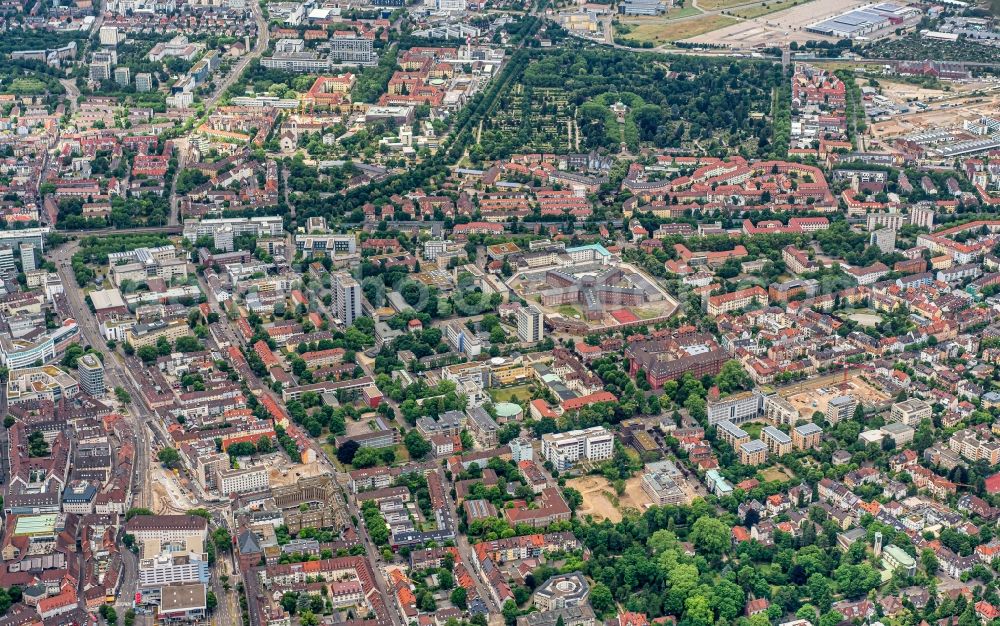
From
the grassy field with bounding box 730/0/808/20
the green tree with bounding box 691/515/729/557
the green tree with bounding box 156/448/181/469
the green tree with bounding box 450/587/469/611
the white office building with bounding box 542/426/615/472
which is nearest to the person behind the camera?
the green tree with bounding box 450/587/469/611

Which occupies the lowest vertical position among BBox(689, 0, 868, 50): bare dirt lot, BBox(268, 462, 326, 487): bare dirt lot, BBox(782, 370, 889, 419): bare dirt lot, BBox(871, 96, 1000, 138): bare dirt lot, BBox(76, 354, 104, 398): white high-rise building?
BBox(782, 370, 889, 419): bare dirt lot

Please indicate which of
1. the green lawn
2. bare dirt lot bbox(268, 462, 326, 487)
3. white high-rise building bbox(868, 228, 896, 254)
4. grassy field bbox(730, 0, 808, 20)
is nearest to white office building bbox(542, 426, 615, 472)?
bare dirt lot bbox(268, 462, 326, 487)

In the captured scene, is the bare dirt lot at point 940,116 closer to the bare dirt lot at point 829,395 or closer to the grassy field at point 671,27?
the grassy field at point 671,27

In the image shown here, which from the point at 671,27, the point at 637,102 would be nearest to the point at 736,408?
the point at 637,102

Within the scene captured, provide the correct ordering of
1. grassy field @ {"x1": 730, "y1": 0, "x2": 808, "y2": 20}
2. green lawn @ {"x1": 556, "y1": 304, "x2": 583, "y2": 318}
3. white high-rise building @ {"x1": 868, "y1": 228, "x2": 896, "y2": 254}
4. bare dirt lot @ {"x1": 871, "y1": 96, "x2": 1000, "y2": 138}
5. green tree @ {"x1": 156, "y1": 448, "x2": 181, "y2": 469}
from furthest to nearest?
grassy field @ {"x1": 730, "y1": 0, "x2": 808, "y2": 20}
bare dirt lot @ {"x1": 871, "y1": 96, "x2": 1000, "y2": 138}
white high-rise building @ {"x1": 868, "y1": 228, "x2": 896, "y2": 254}
green lawn @ {"x1": 556, "y1": 304, "x2": 583, "y2": 318}
green tree @ {"x1": 156, "y1": 448, "x2": 181, "y2": 469}

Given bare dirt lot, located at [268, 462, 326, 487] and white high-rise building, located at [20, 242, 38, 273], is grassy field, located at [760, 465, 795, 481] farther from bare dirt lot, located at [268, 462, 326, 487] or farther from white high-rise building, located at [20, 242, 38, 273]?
white high-rise building, located at [20, 242, 38, 273]

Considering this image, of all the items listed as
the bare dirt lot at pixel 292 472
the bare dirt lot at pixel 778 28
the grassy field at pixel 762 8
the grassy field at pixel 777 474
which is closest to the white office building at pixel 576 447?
the grassy field at pixel 777 474

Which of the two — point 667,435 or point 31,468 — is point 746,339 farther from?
point 31,468
